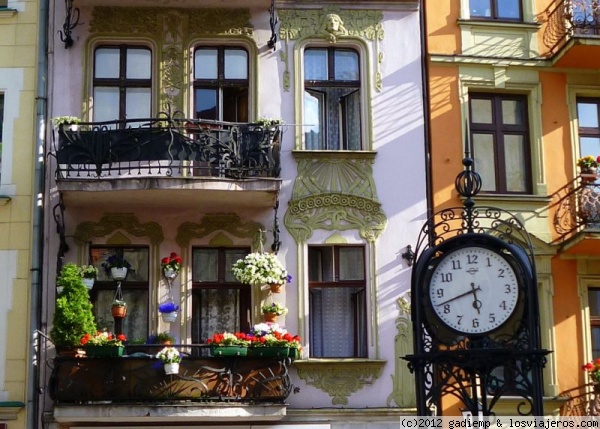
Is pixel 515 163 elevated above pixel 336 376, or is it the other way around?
pixel 515 163

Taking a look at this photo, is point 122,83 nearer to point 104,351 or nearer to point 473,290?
point 104,351

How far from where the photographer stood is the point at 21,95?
17.4 metres

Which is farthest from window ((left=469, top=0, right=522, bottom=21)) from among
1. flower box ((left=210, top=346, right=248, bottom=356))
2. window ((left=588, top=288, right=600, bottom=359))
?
flower box ((left=210, top=346, right=248, bottom=356))

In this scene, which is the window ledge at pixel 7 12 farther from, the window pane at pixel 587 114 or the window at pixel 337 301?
the window pane at pixel 587 114

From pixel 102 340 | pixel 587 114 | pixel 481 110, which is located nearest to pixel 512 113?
pixel 481 110

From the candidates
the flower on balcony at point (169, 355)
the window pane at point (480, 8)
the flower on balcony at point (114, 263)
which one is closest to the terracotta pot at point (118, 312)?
the flower on balcony at point (114, 263)

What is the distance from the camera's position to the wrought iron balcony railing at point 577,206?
17203mm

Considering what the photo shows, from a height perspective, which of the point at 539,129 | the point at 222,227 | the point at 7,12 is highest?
the point at 7,12

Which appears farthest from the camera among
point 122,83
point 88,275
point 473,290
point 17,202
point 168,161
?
point 122,83

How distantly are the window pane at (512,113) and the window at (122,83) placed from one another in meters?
5.69

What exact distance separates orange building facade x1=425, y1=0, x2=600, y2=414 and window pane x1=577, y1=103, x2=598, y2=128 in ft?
0.05

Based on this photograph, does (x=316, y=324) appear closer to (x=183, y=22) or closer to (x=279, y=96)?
(x=279, y=96)

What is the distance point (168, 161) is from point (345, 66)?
11.1ft

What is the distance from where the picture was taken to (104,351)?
51.3ft
